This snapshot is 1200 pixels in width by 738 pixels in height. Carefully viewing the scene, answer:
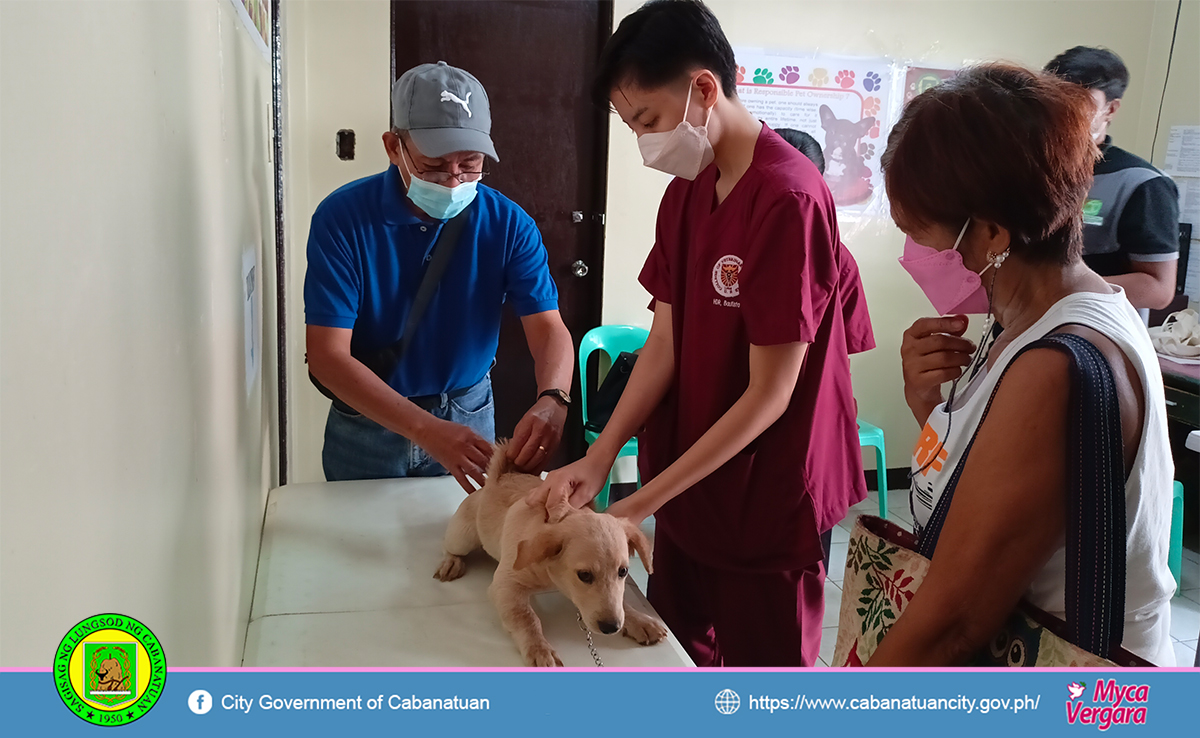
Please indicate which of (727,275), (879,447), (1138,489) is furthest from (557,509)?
(879,447)

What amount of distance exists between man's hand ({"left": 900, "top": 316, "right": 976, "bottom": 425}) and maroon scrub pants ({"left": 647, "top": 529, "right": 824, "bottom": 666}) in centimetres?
44

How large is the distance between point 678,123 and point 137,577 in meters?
1.09

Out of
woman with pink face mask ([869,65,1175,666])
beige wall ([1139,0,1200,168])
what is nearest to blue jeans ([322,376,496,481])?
woman with pink face mask ([869,65,1175,666])

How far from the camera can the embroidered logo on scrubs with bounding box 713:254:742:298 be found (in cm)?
139

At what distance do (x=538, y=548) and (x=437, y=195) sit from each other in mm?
923

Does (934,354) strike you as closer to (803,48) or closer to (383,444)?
(383,444)

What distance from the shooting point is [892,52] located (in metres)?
3.95

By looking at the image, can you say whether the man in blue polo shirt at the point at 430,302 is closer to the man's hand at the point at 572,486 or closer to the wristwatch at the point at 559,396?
the wristwatch at the point at 559,396

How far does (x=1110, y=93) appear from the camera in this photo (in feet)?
8.39

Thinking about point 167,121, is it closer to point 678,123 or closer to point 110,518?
point 110,518

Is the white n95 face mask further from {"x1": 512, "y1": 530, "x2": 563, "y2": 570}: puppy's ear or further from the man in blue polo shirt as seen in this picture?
{"x1": 512, "y1": 530, "x2": 563, "y2": 570}: puppy's ear
